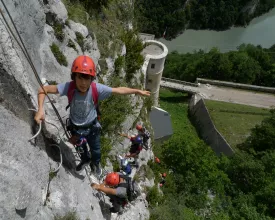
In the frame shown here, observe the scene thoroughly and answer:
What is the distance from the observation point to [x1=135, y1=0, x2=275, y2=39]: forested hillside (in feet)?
197

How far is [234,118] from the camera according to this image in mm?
28438

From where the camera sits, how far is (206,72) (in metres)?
37.2

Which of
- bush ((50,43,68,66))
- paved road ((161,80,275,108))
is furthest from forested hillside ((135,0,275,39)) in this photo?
bush ((50,43,68,66))

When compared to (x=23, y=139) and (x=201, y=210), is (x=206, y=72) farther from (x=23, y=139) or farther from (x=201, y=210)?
(x=23, y=139)

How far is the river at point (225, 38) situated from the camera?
57438 mm

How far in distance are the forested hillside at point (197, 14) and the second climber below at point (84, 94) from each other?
175ft

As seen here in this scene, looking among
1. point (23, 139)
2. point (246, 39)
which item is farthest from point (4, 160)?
point (246, 39)

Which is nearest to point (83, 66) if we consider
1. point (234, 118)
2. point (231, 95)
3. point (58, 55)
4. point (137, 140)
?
point (58, 55)

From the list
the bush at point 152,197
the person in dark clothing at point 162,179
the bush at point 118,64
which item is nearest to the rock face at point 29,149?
Result: the bush at point 152,197

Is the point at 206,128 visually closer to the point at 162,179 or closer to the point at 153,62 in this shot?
the point at 153,62

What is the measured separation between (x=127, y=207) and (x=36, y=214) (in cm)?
446

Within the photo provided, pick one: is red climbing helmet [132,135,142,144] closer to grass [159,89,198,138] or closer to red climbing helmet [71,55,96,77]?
red climbing helmet [71,55,96,77]

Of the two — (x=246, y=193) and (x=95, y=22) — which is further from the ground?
(x=95, y=22)

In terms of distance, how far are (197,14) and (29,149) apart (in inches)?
2659
